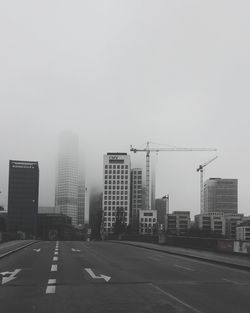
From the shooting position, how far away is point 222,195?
194 metres

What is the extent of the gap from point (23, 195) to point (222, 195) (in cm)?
8504

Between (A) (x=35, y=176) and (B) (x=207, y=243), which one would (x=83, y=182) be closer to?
(A) (x=35, y=176)

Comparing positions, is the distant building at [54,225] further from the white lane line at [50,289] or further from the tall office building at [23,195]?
the white lane line at [50,289]

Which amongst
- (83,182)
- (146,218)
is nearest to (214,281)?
(146,218)

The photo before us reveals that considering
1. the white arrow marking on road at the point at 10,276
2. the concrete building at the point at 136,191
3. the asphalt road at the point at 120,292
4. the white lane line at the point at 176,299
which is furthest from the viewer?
the concrete building at the point at 136,191

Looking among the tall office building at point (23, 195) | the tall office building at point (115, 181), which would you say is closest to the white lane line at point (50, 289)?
the tall office building at point (23, 195)

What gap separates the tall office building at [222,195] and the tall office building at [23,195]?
7399cm

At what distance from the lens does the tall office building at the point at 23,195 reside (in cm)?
13550

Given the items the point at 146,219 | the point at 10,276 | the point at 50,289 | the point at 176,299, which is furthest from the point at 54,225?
the point at 176,299

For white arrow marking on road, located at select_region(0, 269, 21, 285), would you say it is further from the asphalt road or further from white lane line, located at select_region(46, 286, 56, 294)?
white lane line, located at select_region(46, 286, 56, 294)

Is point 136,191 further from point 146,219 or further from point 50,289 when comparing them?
point 50,289

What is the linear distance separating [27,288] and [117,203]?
152231mm

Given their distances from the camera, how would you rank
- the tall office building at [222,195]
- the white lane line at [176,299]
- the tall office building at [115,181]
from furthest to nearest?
the tall office building at [222,195] < the tall office building at [115,181] < the white lane line at [176,299]

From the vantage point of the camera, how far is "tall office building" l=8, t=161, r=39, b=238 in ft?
445
